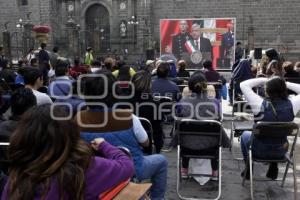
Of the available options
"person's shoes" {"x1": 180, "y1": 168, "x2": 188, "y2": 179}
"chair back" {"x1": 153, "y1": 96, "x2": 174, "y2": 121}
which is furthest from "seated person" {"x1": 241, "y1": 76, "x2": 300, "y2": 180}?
"chair back" {"x1": 153, "y1": 96, "x2": 174, "y2": 121}

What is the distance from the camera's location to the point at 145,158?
385 centimetres

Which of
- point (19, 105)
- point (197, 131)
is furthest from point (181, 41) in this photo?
point (19, 105)

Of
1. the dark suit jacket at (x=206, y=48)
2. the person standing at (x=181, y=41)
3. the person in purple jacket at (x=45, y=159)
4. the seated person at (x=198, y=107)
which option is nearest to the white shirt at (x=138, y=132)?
the seated person at (x=198, y=107)

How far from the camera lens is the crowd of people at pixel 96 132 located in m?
2.00

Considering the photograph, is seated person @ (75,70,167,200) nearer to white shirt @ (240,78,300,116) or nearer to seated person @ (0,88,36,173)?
seated person @ (0,88,36,173)

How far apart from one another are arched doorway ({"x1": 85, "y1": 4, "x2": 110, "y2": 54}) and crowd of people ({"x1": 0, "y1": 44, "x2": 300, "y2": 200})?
22.4 m

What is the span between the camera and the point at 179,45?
43.4ft

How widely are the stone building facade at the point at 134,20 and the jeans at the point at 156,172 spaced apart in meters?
21.6

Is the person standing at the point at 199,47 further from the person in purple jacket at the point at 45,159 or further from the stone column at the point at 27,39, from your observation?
the stone column at the point at 27,39

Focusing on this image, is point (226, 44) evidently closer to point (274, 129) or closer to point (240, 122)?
point (240, 122)

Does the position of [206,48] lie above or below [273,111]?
above

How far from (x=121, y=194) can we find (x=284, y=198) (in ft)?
9.13

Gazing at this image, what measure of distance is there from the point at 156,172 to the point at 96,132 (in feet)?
2.81

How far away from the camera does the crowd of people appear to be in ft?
6.56
